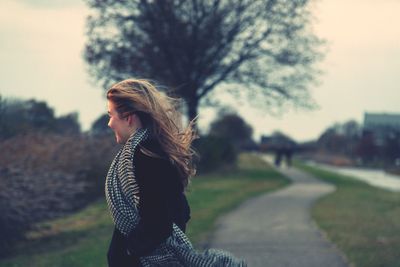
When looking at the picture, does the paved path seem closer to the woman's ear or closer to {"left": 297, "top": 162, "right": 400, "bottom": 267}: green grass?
{"left": 297, "top": 162, "right": 400, "bottom": 267}: green grass

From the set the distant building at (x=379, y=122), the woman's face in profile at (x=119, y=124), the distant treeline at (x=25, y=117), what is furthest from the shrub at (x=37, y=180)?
the distant building at (x=379, y=122)

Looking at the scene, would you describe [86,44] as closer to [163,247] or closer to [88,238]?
[88,238]

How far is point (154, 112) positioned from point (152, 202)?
0.47m

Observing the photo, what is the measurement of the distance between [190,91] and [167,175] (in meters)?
28.6

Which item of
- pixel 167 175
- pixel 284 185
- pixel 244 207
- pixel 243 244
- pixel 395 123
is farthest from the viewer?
pixel 395 123

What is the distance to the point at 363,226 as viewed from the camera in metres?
11.9

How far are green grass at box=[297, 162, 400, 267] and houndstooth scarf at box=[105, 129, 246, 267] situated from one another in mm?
5080

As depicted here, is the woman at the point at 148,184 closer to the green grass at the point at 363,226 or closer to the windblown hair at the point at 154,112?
the windblown hair at the point at 154,112


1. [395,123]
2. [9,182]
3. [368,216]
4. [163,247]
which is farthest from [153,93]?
[395,123]

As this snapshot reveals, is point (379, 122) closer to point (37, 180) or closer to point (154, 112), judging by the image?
point (37, 180)

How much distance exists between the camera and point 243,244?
1006 centimetres

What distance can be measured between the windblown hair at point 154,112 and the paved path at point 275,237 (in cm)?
505

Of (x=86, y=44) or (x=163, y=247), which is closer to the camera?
(x=163, y=247)

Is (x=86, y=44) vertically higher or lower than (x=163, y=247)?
higher
